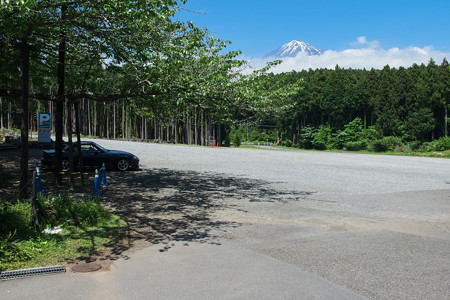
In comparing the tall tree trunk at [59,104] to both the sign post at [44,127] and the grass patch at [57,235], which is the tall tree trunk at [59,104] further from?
the sign post at [44,127]

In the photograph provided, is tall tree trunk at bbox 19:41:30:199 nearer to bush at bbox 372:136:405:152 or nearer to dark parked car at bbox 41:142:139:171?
dark parked car at bbox 41:142:139:171

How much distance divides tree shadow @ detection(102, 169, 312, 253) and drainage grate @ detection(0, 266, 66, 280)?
1.10 meters

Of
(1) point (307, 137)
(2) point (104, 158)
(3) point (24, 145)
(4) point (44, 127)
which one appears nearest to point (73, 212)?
(3) point (24, 145)

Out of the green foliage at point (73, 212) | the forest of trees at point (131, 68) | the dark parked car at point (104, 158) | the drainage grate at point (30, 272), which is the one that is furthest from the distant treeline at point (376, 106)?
the drainage grate at point (30, 272)

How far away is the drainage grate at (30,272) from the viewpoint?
15.7 ft

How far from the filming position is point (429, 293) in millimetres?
4469

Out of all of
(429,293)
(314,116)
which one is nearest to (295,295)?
(429,293)

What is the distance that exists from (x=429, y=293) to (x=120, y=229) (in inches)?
211

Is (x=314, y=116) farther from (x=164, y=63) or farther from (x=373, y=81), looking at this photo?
(x=164, y=63)

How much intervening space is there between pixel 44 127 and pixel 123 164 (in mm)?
4899

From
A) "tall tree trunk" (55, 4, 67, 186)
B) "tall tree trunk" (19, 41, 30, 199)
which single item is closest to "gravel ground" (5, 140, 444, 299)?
"tall tree trunk" (55, 4, 67, 186)

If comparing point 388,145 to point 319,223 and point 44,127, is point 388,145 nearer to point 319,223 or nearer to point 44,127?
point 44,127

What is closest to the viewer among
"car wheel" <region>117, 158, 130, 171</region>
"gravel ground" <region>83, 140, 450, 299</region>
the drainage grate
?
the drainage grate

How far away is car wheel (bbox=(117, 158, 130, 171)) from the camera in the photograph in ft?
56.3
